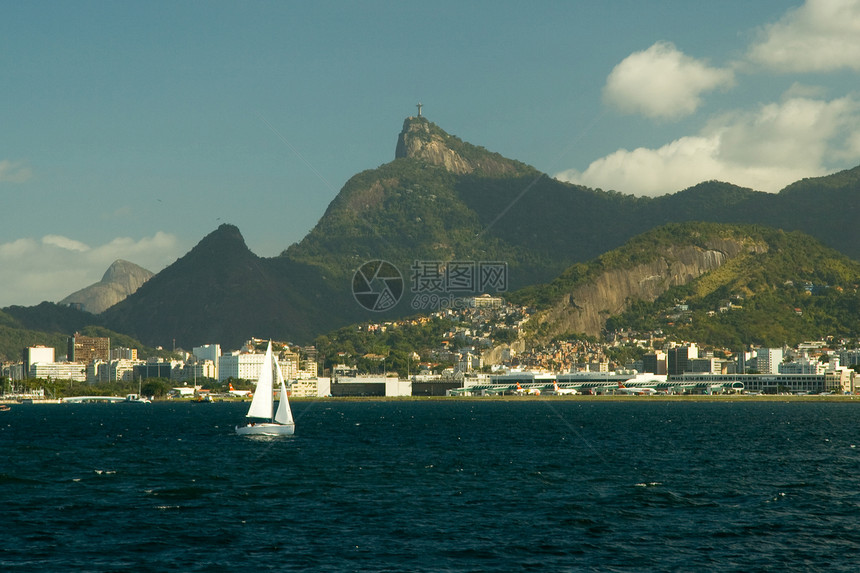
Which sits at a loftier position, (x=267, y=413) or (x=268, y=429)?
(x=267, y=413)

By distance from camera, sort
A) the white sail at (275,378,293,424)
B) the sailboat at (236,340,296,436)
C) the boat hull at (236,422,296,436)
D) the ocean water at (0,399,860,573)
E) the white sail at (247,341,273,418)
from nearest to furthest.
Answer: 1. the ocean water at (0,399,860,573)
2. the boat hull at (236,422,296,436)
3. the sailboat at (236,340,296,436)
4. the white sail at (247,341,273,418)
5. the white sail at (275,378,293,424)

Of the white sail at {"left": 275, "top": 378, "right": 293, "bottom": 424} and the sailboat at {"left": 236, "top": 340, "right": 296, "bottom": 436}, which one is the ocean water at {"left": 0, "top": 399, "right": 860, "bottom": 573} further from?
the white sail at {"left": 275, "top": 378, "right": 293, "bottom": 424}

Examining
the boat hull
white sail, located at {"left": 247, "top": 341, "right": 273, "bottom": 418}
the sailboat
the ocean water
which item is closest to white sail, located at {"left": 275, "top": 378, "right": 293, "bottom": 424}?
the sailboat

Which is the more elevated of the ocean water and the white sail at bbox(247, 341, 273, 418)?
the white sail at bbox(247, 341, 273, 418)

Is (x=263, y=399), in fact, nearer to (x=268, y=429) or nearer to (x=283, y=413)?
(x=283, y=413)

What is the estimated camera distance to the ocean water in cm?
4419

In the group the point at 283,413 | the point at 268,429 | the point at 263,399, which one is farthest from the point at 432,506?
the point at 263,399

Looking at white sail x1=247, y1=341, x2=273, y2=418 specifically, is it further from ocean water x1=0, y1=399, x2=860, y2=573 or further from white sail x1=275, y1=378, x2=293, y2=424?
ocean water x1=0, y1=399, x2=860, y2=573

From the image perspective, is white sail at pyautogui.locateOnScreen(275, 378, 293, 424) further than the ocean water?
Yes

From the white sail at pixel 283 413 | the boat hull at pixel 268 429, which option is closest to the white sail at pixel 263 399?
the white sail at pixel 283 413

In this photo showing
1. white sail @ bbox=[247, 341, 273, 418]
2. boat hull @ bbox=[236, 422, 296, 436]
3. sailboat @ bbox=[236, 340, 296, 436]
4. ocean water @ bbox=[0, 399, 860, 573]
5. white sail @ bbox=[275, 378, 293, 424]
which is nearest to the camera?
ocean water @ bbox=[0, 399, 860, 573]

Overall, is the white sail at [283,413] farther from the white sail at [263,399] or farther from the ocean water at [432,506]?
the ocean water at [432,506]

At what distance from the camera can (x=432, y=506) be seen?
58.3 m

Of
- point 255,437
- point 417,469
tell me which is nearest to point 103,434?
point 255,437
